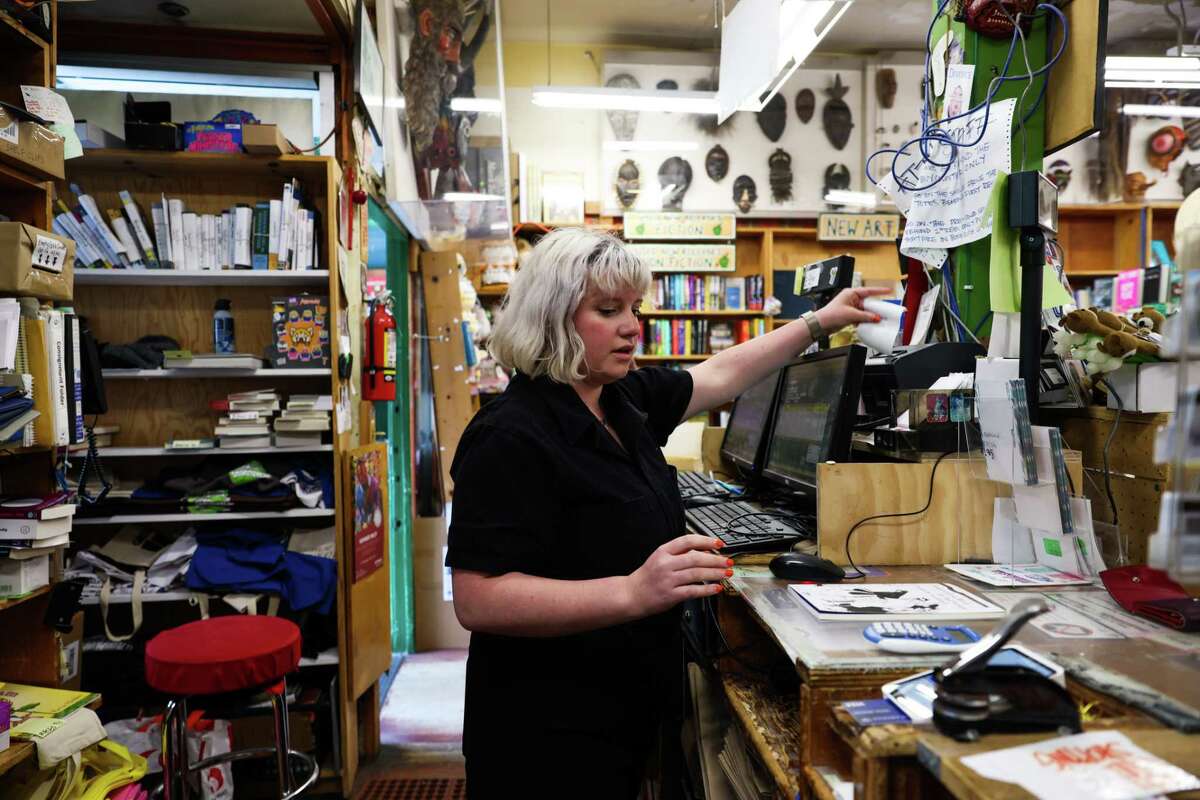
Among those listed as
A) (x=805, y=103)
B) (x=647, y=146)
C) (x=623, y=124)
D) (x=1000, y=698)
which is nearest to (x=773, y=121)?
(x=805, y=103)

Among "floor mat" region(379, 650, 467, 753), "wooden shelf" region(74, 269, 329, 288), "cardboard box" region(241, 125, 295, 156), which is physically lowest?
"floor mat" region(379, 650, 467, 753)

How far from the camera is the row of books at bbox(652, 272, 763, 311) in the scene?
18.6ft

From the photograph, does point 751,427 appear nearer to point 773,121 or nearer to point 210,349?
point 210,349

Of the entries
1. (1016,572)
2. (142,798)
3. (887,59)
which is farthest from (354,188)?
(887,59)

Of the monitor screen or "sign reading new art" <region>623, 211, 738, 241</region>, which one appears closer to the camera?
the monitor screen

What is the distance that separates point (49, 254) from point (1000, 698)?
2.02 meters

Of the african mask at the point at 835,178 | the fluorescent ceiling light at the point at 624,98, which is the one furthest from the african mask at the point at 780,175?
the fluorescent ceiling light at the point at 624,98

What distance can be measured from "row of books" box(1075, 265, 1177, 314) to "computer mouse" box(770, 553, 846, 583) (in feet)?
12.6

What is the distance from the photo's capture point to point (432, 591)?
3951 millimetres

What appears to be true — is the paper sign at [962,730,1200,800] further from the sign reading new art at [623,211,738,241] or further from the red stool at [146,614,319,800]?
the sign reading new art at [623,211,738,241]

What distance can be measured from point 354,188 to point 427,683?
7.57ft

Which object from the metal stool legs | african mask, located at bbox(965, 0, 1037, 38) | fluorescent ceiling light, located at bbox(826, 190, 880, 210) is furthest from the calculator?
fluorescent ceiling light, located at bbox(826, 190, 880, 210)

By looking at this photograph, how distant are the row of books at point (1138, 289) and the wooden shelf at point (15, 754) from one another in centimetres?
490

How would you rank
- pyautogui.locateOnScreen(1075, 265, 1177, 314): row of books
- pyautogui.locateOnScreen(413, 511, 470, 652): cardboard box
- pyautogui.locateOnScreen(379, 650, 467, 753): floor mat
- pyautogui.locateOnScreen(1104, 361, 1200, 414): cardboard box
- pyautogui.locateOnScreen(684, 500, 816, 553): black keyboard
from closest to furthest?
1. pyautogui.locateOnScreen(1104, 361, 1200, 414): cardboard box
2. pyautogui.locateOnScreen(684, 500, 816, 553): black keyboard
3. pyautogui.locateOnScreen(379, 650, 467, 753): floor mat
4. pyautogui.locateOnScreen(413, 511, 470, 652): cardboard box
5. pyautogui.locateOnScreen(1075, 265, 1177, 314): row of books
